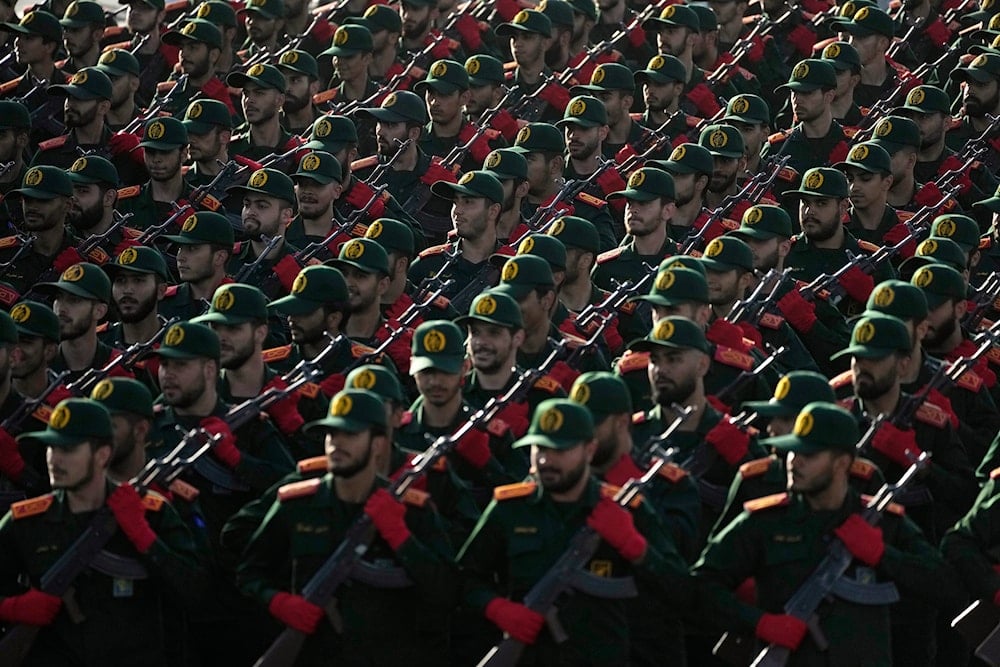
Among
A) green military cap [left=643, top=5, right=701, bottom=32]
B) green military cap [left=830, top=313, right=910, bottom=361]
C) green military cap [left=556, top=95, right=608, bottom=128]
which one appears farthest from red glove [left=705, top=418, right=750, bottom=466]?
green military cap [left=643, top=5, right=701, bottom=32]

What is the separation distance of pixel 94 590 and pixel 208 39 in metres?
12.8

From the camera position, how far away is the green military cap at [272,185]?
72.8 feet

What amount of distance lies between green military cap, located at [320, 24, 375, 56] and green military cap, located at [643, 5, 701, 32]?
3.24 meters

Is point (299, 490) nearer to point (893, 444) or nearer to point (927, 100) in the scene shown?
point (893, 444)

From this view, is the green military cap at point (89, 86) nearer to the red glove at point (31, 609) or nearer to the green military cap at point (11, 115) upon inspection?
the green military cap at point (11, 115)

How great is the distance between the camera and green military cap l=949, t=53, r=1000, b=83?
25.5 metres

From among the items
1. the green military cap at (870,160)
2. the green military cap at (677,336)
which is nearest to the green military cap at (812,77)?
the green military cap at (870,160)

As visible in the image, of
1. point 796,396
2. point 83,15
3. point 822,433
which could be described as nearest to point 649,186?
point 796,396

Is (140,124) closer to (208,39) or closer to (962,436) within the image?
(208,39)

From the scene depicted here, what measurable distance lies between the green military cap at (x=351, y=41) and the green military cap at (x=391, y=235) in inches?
252

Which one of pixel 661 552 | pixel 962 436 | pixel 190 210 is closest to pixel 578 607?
pixel 661 552

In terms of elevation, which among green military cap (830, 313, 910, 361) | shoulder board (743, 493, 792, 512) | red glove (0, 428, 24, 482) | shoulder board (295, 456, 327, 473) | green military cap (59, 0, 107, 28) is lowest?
green military cap (830, 313, 910, 361)

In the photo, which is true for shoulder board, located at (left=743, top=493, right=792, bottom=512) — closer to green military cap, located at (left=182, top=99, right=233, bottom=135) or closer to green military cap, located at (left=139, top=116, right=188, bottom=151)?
green military cap, located at (left=139, top=116, right=188, bottom=151)

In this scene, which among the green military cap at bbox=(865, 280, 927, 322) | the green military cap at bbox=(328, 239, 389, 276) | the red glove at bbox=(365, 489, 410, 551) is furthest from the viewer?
the green military cap at bbox=(328, 239, 389, 276)
